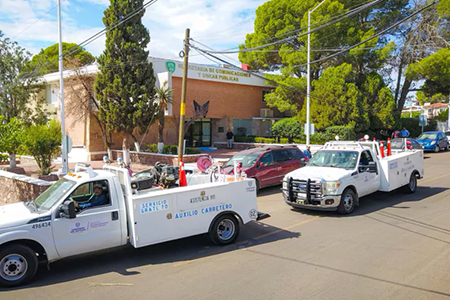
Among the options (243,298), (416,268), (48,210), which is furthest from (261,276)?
(48,210)

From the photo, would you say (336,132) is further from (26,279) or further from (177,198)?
(26,279)

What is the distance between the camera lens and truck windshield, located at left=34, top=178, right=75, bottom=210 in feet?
21.5

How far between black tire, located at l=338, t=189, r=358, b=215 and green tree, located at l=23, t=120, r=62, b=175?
11387 mm

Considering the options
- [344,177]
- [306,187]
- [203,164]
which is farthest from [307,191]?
[203,164]

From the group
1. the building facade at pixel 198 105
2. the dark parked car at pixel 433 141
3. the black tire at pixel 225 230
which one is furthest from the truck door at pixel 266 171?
the dark parked car at pixel 433 141

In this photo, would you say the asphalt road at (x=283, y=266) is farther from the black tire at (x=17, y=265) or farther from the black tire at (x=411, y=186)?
the black tire at (x=411, y=186)

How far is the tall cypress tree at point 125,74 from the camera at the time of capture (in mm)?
21266

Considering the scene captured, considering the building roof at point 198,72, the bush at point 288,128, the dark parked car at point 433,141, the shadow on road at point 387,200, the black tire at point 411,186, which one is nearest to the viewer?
the shadow on road at point 387,200

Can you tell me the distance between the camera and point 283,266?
257 inches

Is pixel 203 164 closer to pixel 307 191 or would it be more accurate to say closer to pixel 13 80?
pixel 307 191

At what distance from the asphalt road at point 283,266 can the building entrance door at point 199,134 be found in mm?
23071

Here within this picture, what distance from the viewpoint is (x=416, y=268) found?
6227 mm

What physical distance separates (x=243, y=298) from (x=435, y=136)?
27630 mm

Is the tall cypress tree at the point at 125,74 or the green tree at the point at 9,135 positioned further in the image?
the tall cypress tree at the point at 125,74
